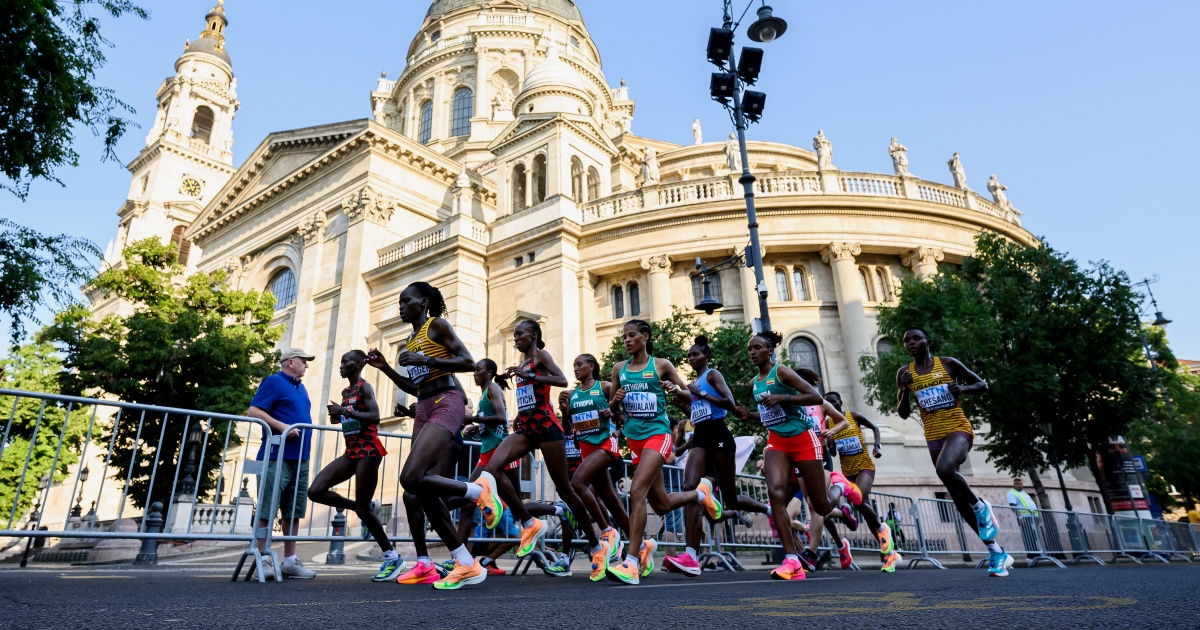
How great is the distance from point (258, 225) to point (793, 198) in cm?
2685

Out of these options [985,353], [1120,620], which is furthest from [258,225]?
[1120,620]

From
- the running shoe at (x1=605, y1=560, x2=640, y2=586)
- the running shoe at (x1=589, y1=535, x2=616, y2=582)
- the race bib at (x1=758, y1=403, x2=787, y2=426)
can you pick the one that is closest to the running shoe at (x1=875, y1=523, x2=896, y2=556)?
the race bib at (x1=758, y1=403, x2=787, y2=426)

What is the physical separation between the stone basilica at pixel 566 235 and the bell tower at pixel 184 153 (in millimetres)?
19470

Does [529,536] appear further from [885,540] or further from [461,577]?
[885,540]

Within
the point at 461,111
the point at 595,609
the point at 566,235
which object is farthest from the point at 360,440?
the point at 461,111

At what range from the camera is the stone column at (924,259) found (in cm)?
2292

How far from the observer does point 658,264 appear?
23.3 m

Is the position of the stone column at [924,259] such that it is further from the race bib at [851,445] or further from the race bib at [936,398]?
the race bib at [936,398]

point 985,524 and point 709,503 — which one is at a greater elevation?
point 709,503

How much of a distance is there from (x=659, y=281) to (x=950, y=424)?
16.8 m

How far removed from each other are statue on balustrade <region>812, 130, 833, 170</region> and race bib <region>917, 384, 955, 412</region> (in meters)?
18.9

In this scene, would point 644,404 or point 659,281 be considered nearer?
point 644,404

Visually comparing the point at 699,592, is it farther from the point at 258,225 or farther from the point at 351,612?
the point at 258,225

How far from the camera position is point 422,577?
5.18 meters
